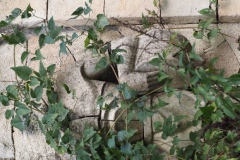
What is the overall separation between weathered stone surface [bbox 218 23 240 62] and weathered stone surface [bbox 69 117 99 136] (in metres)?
0.87

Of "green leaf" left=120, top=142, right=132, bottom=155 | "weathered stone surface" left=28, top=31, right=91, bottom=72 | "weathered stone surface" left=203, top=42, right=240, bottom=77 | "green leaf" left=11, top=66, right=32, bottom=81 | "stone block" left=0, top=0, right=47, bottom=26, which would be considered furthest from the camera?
"stone block" left=0, top=0, right=47, bottom=26

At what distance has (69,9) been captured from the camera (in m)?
2.72

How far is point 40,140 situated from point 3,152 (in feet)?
0.78

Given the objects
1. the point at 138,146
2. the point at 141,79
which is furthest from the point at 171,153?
the point at 141,79

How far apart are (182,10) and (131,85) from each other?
61 cm

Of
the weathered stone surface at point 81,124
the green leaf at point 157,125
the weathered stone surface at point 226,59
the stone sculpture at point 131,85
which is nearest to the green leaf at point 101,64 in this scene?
the stone sculpture at point 131,85

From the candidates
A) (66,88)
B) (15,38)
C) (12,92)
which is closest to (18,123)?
(12,92)

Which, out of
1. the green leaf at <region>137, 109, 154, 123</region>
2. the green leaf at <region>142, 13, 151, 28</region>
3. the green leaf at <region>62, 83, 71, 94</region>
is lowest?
the green leaf at <region>137, 109, 154, 123</region>

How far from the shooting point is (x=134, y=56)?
2393mm

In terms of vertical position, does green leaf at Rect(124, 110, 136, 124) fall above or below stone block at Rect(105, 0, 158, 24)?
below

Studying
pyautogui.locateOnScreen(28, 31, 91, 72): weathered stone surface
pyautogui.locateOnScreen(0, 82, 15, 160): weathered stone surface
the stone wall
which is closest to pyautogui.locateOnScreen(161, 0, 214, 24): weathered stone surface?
the stone wall

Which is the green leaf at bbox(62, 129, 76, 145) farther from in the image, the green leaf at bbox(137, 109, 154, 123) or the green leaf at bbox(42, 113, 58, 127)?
the green leaf at bbox(137, 109, 154, 123)

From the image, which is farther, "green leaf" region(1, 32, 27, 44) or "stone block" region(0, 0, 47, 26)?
"stone block" region(0, 0, 47, 26)

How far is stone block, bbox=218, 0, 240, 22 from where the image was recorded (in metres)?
2.48
